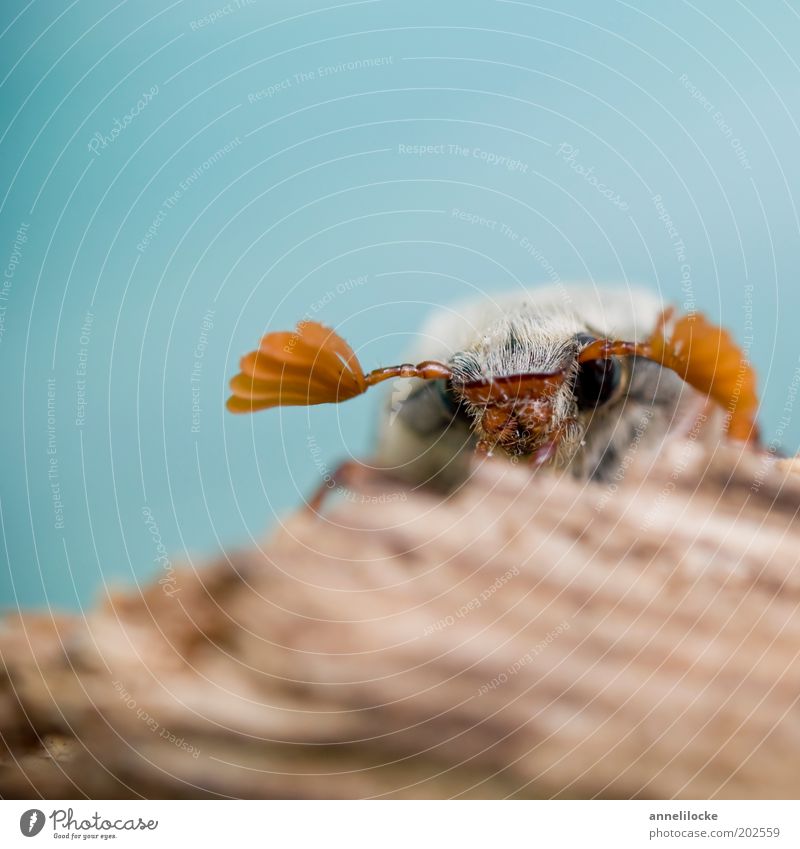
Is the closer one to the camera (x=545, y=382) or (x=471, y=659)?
(x=471, y=659)

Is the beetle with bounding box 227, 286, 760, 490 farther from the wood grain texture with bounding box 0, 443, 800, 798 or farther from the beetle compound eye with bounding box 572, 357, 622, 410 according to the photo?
the wood grain texture with bounding box 0, 443, 800, 798

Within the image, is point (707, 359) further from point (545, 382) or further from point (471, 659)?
point (471, 659)

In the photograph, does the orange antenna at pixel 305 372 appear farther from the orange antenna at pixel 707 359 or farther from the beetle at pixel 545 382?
the orange antenna at pixel 707 359

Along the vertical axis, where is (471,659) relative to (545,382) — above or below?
below

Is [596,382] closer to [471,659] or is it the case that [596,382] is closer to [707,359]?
[707,359]

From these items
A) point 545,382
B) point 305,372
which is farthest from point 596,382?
point 305,372

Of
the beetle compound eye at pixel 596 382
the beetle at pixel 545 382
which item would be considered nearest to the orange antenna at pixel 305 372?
the beetle at pixel 545 382

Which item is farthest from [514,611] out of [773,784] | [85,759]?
[85,759]

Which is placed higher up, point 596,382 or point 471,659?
point 596,382
